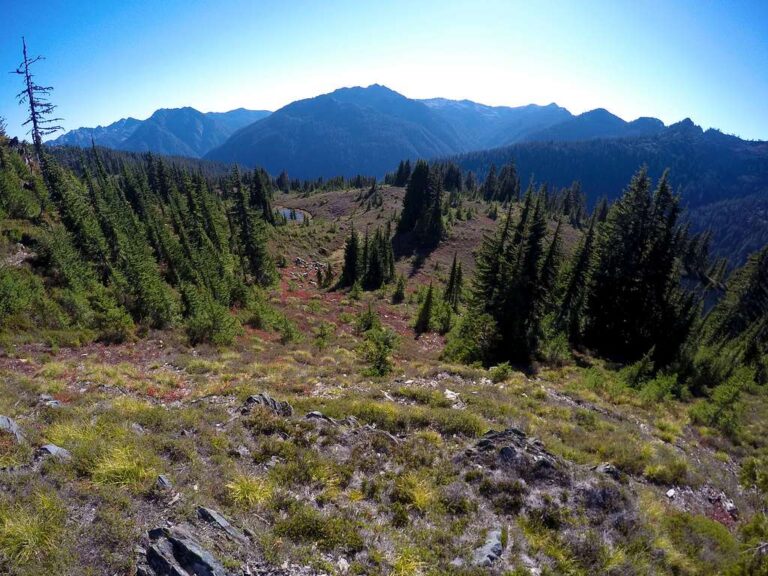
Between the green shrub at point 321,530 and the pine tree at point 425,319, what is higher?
Answer: the green shrub at point 321,530

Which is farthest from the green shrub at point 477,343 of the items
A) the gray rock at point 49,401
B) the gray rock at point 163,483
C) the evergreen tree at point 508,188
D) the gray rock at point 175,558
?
the evergreen tree at point 508,188

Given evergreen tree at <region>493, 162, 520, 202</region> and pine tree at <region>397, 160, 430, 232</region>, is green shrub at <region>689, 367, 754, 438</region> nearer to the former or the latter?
pine tree at <region>397, 160, 430, 232</region>

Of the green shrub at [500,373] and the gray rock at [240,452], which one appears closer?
the gray rock at [240,452]

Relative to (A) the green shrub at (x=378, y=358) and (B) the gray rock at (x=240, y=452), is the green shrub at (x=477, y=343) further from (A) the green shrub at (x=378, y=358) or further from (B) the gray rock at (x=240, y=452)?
(B) the gray rock at (x=240, y=452)

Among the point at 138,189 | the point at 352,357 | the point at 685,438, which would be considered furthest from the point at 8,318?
the point at 138,189

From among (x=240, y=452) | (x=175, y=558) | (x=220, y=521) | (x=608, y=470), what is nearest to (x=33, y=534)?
(x=175, y=558)

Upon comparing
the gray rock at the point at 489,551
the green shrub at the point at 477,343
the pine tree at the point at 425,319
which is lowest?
the pine tree at the point at 425,319

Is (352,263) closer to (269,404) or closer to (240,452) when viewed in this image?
(269,404)
